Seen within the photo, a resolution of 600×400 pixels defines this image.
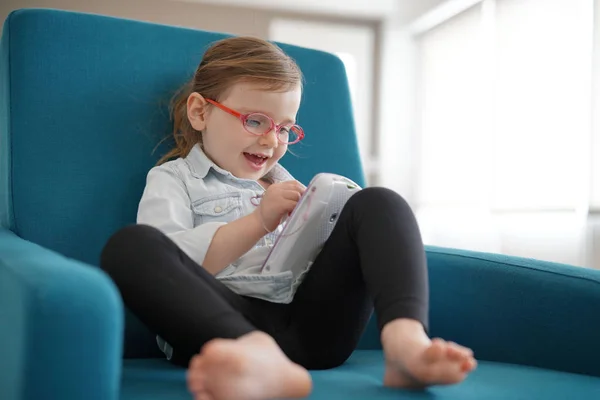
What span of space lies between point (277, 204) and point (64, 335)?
400mm

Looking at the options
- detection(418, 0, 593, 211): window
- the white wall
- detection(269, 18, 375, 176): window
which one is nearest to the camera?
detection(418, 0, 593, 211): window

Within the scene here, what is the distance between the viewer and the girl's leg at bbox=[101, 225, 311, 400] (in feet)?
1.96

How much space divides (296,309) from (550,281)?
355 mm

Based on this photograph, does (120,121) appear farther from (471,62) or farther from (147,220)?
(471,62)

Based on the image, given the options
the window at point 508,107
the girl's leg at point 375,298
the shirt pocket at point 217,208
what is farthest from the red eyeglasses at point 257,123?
the window at point 508,107

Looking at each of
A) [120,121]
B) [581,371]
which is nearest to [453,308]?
[581,371]

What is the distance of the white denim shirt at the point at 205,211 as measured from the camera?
0.93 metres

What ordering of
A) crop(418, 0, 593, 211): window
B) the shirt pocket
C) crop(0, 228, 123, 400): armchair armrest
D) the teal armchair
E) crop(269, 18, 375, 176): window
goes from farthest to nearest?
crop(269, 18, 375, 176): window → crop(418, 0, 593, 211): window → the shirt pocket → the teal armchair → crop(0, 228, 123, 400): armchair armrest

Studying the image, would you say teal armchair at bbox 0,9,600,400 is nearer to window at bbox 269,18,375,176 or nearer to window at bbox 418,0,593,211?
window at bbox 418,0,593,211

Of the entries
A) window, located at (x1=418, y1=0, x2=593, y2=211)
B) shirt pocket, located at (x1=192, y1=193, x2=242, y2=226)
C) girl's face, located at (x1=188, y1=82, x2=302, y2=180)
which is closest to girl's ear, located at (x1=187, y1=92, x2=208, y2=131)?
girl's face, located at (x1=188, y1=82, x2=302, y2=180)

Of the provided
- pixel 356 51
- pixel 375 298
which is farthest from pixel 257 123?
pixel 356 51

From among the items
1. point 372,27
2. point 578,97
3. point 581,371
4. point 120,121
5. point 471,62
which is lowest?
point 581,371

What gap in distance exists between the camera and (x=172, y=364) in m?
0.94

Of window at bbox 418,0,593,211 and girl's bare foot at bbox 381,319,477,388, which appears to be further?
window at bbox 418,0,593,211
